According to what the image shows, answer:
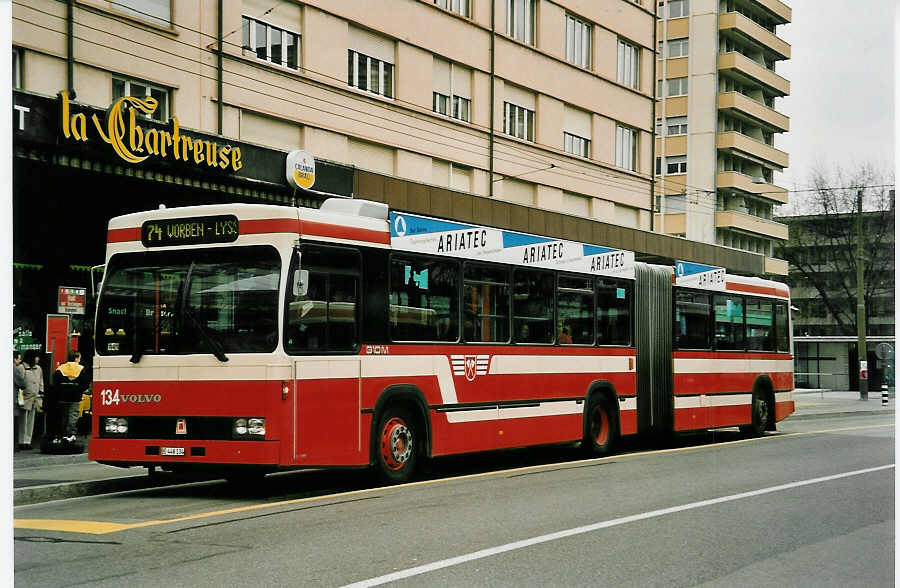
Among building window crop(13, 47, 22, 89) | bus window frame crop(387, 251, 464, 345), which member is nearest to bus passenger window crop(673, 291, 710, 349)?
bus window frame crop(387, 251, 464, 345)

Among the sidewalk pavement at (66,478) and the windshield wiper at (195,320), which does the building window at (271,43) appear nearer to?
the sidewalk pavement at (66,478)

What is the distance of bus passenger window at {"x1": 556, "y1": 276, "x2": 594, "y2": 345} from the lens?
16250 mm

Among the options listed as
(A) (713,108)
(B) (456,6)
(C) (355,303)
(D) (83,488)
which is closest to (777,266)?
(A) (713,108)

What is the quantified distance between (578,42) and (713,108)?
3384 centimetres

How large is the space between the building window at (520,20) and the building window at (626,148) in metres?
6.03

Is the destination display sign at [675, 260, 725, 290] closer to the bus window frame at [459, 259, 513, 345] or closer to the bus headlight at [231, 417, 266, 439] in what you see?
the bus window frame at [459, 259, 513, 345]

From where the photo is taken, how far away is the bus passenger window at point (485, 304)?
14.3m

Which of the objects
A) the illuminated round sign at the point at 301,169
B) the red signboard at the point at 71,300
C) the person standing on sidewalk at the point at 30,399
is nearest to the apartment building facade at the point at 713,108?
the illuminated round sign at the point at 301,169

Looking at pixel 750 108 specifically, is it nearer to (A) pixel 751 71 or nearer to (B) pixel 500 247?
(A) pixel 751 71

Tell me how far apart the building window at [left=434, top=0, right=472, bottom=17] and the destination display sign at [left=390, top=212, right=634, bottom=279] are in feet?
45.2

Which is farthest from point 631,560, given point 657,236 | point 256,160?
point 657,236

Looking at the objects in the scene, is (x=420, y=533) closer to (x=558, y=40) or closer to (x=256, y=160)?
(x=256, y=160)

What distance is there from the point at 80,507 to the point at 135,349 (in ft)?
5.61

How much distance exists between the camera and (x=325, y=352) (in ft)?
38.7
